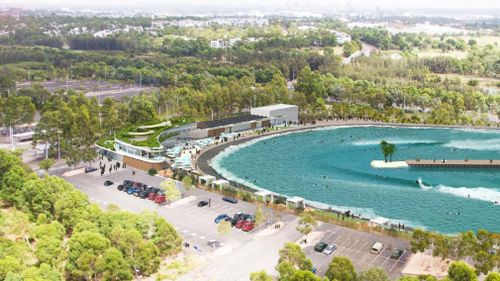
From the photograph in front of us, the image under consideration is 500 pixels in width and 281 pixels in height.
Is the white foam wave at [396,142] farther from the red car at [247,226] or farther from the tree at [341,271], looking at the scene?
the tree at [341,271]

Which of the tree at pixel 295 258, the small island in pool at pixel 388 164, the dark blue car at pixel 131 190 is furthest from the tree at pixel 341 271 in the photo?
the small island in pool at pixel 388 164

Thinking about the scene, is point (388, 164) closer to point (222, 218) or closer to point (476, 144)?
point (476, 144)

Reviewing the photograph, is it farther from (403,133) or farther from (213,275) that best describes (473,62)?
(213,275)

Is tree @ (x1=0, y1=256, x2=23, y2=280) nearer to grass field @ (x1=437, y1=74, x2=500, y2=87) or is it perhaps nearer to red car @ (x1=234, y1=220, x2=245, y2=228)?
red car @ (x1=234, y1=220, x2=245, y2=228)

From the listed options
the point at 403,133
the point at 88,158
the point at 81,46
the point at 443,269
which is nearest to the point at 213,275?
the point at 443,269

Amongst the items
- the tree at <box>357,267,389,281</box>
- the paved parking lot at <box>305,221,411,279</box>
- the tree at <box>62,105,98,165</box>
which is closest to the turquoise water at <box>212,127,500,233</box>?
the paved parking lot at <box>305,221,411,279</box>
